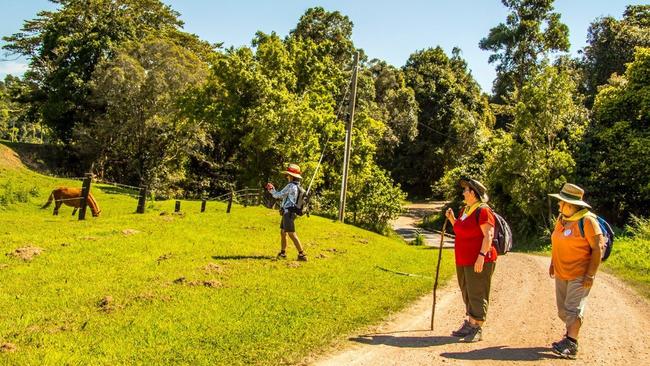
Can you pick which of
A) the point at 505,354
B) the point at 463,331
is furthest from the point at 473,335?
the point at 505,354

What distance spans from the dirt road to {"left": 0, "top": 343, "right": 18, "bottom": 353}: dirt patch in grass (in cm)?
362

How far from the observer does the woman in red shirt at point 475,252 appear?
23.1 ft

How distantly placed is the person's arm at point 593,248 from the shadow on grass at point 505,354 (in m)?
1.13

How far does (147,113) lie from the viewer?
3878 centimetres

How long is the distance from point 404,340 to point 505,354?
1397mm

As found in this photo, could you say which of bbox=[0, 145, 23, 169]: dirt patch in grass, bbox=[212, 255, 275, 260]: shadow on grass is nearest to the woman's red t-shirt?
bbox=[212, 255, 275, 260]: shadow on grass

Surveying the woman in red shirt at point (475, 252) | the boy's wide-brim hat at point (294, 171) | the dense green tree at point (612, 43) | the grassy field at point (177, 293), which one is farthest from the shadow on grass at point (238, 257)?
the dense green tree at point (612, 43)

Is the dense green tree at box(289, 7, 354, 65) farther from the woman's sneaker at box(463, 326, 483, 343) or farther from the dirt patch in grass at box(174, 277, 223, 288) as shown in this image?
the woman's sneaker at box(463, 326, 483, 343)

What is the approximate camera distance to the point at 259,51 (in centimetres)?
3591

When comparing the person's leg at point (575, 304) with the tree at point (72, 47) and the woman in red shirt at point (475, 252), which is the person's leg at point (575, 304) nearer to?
the woman in red shirt at point (475, 252)

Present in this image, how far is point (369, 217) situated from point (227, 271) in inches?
894

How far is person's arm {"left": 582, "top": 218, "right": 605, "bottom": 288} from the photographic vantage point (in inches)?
257

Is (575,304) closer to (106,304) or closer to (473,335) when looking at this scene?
(473,335)

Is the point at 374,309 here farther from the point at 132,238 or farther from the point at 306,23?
the point at 306,23
